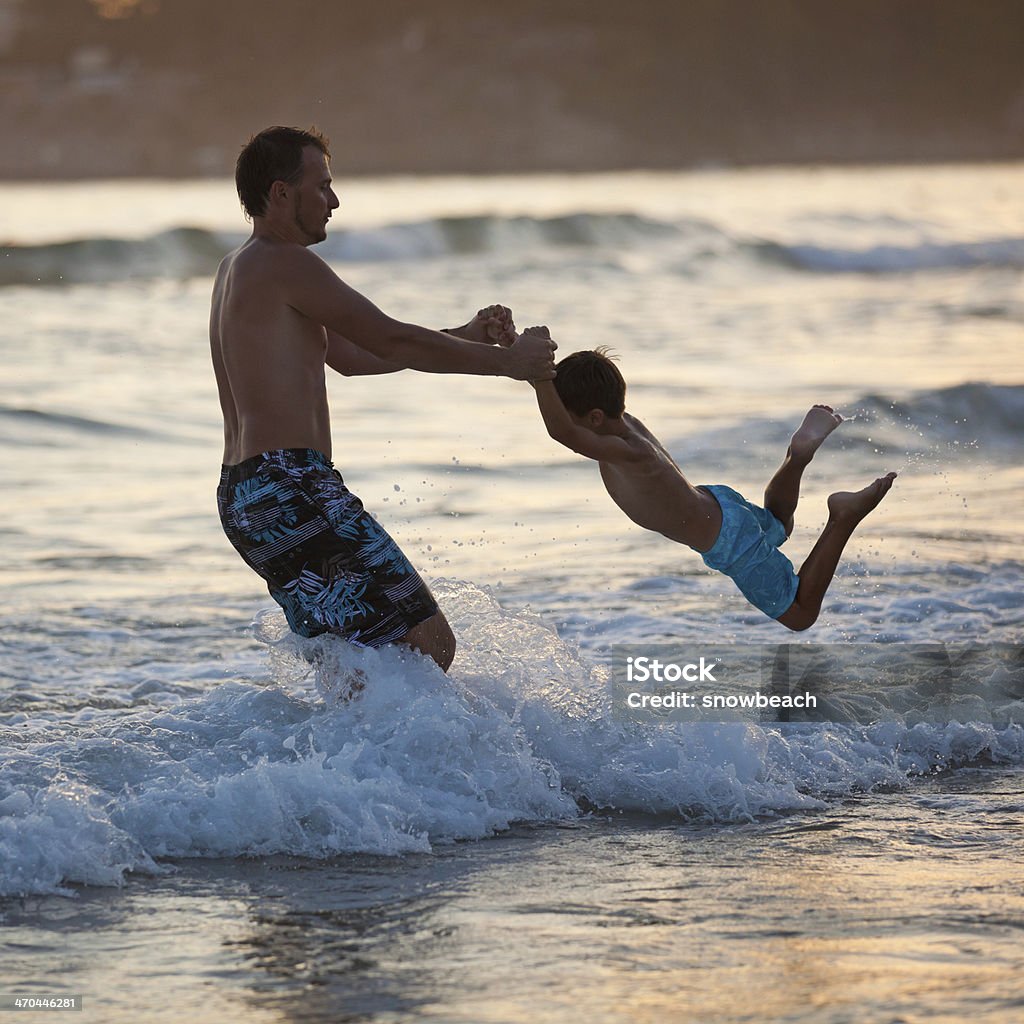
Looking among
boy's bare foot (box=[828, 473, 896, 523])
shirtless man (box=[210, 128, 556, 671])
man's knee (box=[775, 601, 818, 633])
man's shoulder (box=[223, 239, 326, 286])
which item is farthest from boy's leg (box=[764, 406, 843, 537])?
man's shoulder (box=[223, 239, 326, 286])

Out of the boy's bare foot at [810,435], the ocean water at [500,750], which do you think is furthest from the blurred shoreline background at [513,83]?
the boy's bare foot at [810,435]

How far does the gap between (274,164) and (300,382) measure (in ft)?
1.98

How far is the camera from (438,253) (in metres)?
29.8

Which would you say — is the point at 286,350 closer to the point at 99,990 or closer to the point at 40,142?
the point at 99,990

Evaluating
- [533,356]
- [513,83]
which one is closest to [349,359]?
[533,356]

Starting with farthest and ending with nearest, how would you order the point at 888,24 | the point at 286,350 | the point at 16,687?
the point at 888,24 < the point at 16,687 < the point at 286,350

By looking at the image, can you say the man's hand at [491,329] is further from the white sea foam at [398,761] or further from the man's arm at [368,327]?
the white sea foam at [398,761]

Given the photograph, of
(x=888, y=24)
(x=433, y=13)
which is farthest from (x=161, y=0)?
(x=888, y=24)

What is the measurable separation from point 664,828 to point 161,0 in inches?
4182

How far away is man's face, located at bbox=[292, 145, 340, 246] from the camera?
446cm

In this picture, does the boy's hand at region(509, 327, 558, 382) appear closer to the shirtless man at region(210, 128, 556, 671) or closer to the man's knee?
the shirtless man at region(210, 128, 556, 671)

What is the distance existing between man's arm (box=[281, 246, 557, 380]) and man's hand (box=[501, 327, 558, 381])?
5 centimetres

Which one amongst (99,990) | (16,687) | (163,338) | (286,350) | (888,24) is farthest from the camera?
(888,24)

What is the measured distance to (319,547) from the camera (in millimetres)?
4449
